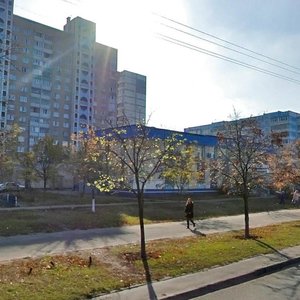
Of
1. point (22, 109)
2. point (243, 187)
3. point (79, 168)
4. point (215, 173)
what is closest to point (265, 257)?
point (243, 187)

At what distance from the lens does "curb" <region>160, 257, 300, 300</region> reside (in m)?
7.24

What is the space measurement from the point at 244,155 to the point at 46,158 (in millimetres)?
27099

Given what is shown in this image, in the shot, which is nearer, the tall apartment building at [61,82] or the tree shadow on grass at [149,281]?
the tree shadow on grass at [149,281]

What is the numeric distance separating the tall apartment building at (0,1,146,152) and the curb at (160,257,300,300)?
85.6m

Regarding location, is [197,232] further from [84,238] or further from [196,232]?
[84,238]

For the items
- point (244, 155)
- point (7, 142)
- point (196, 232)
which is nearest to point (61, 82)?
point (7, 142)

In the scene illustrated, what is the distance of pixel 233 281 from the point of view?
8430 millimetres

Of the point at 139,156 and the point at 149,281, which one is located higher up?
the point at 139,156

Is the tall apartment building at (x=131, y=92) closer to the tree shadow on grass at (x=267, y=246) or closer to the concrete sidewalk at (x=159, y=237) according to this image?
the concrete sidewalk at (x=159, y=237)

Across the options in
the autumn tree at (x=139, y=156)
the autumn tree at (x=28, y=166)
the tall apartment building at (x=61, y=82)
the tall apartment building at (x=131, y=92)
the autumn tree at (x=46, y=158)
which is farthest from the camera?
Answer: the tall apartment building at (x=131, y=92)

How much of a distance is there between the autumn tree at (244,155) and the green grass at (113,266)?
10.8 feet

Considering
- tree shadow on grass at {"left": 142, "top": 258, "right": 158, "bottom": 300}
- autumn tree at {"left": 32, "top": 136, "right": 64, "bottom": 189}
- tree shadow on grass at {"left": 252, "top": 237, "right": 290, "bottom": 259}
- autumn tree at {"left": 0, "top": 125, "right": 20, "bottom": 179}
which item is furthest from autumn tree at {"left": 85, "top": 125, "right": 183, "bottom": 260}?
autumn tree at {"left": 32, "top": 136, "right": 64, "bottom": 189}

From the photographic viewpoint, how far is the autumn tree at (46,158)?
39469mm

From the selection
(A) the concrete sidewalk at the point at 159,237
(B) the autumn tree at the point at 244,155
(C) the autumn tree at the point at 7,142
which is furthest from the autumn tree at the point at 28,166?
(B) the autumn tree at the point at 244,155
